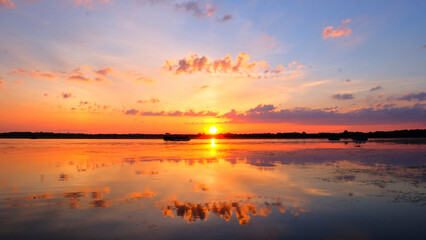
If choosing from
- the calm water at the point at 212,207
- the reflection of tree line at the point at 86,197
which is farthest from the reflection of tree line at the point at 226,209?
the reflection of tree line at the point at 86,197

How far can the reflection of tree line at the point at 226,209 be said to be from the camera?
39.9 ft

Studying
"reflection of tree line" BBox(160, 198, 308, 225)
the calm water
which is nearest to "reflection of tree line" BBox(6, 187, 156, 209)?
the calm water

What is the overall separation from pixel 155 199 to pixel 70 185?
7.50 meters

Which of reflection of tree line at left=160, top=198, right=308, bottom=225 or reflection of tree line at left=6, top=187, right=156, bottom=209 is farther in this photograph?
reflection of tree line at left=6, top=187, right=156, bottom=209

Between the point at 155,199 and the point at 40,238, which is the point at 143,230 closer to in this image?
the point at 40,238

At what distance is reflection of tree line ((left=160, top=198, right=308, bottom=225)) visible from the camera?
39.9 feet

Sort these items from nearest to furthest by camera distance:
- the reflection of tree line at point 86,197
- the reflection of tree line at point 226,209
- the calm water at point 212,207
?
the calm water at point 212,207 < the reflection of tree line at point 226,209 < the reflection of tree line at point 86,197

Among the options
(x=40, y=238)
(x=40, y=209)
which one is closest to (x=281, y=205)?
(x=40, y=238)

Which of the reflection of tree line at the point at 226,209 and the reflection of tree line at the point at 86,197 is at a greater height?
the reflection of tree line at the point at 86,197

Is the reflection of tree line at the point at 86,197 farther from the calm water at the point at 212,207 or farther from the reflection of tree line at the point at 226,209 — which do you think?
the reflection of tree line at the point at 226,209

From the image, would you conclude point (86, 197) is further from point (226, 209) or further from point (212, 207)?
point (226, 209)

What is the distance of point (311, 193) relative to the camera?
16.9m

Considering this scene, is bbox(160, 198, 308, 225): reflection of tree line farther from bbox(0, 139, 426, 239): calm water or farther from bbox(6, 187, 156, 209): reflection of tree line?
bbox(6, 187, 156, 209): reflection of tree line

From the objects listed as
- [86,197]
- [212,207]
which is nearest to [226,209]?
[212,207]
